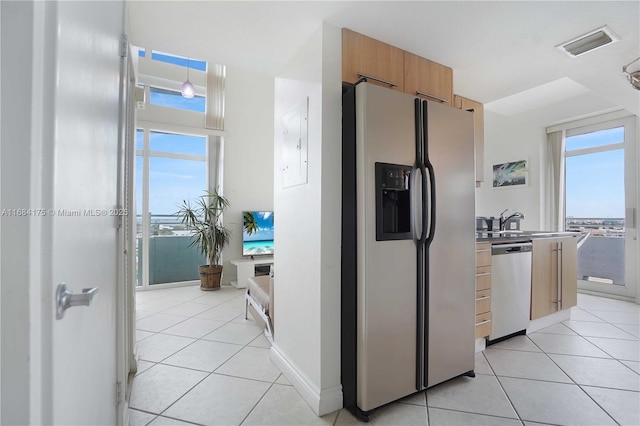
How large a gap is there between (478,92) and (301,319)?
2.88 m

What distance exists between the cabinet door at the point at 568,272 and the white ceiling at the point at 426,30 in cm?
175

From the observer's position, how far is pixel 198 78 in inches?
198

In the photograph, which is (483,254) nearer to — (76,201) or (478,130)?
(478,130)

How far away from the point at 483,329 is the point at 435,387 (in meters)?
0.81

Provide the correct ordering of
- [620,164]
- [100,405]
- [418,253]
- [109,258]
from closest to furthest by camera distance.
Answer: [100,405], [109,258], [418,253], [620,164]

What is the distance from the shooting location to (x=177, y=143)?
4.90 metres

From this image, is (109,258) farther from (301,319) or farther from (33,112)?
(301,319)

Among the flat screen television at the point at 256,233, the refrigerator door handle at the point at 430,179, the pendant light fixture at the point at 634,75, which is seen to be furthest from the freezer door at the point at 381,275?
the flat screen television at the point at 256,233

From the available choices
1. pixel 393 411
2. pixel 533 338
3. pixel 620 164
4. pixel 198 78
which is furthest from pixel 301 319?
pixel 620 164

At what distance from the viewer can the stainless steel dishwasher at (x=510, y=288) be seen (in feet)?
8.51

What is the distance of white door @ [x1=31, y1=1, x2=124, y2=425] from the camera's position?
588mm

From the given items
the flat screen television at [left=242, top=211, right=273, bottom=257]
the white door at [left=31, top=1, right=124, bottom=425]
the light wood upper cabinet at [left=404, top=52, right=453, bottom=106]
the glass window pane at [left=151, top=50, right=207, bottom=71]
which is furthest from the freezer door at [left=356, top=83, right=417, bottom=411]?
the glass window pane at [left=151, top=50, right=207, bottom=71]

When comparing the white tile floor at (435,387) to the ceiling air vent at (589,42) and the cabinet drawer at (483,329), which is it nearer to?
the cabinet drawer at (483,329)

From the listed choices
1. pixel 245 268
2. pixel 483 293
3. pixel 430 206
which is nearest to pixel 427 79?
pixel 430 206
